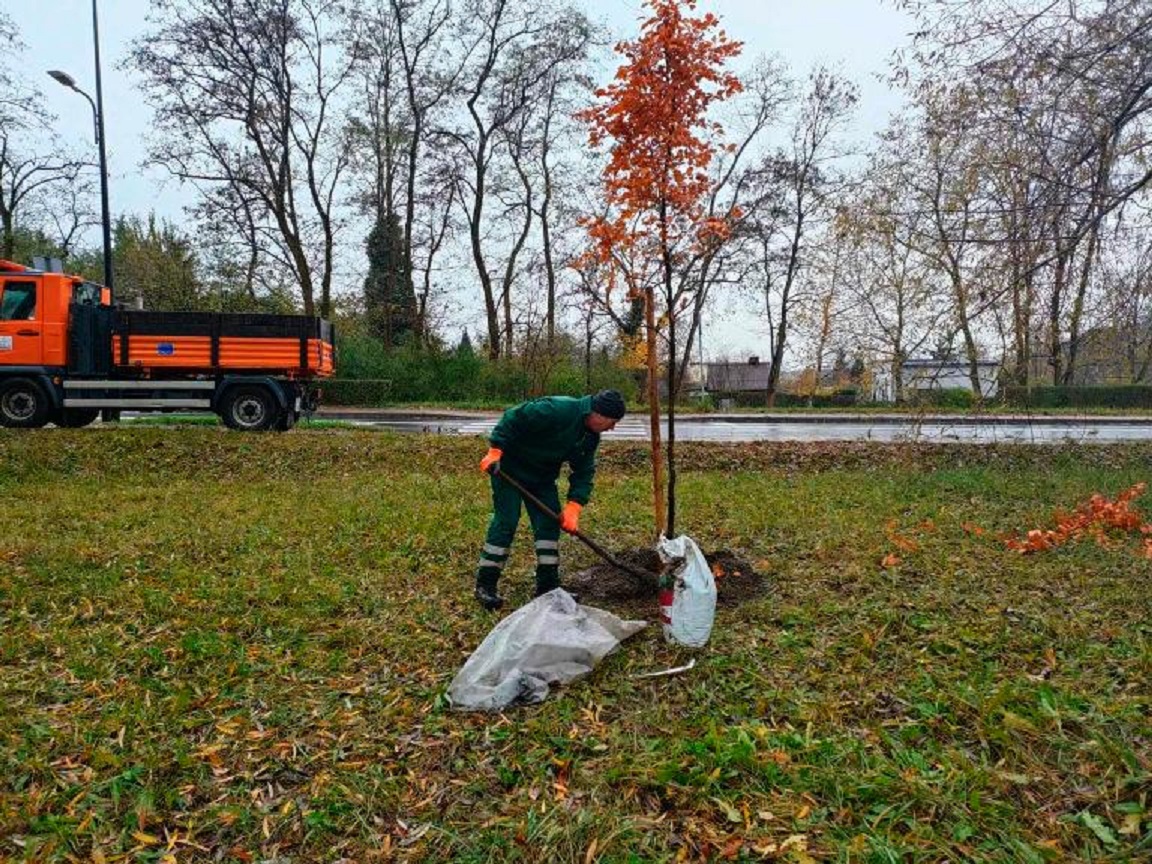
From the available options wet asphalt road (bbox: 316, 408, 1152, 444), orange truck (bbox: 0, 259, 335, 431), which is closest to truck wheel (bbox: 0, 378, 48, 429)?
orange truck (bbox: 0, 259, 335, 431)

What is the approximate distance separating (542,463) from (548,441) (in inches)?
6.4

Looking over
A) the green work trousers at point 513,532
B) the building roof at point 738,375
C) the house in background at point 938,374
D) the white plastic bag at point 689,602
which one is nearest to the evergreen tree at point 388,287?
the building roof at point 738,375

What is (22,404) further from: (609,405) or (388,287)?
(388,287)

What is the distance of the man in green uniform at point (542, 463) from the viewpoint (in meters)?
4.29

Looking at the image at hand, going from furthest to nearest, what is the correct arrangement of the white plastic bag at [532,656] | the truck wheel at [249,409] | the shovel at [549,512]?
the truck wheel at [249,409] → the shovel at [549,512] → the white plastic bag at [532,656]

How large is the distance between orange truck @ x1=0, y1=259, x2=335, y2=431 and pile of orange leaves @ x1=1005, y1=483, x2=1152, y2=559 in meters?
10.3

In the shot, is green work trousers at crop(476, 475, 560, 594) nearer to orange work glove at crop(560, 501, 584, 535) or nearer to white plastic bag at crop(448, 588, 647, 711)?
orange work glove at crop(560, 501, 584, 535)

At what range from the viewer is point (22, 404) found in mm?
11375

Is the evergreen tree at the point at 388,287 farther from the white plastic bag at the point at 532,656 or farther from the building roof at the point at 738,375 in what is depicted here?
the white plastic bag at the point at 532,656

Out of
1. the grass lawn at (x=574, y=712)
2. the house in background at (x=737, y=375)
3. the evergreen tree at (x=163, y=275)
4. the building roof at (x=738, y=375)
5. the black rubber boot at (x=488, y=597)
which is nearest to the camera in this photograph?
the grass lawn at (x=574, y=712)

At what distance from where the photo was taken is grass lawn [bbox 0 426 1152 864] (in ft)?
7.82

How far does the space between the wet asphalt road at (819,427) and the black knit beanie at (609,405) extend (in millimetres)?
6169

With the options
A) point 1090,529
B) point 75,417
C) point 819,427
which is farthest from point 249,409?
point 819,427

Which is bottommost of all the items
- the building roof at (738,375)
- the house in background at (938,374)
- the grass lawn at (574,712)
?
the grass lawn at (574,712)
